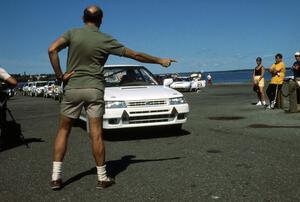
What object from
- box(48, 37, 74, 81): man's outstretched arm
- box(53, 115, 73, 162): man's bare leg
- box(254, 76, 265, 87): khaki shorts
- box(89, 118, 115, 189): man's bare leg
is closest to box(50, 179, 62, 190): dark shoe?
box(53, 115, 73, 162): man's bare leg

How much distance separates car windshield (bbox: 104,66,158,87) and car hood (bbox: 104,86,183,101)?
310 mm

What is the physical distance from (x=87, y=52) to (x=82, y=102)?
54cm

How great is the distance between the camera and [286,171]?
488 centimetres

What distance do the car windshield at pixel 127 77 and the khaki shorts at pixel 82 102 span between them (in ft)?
14.9

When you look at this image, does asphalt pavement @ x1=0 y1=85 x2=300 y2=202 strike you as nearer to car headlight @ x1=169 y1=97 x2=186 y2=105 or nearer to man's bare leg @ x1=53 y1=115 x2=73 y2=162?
man's bare leg @ x1=53 y1=115 x2=73 y2=162

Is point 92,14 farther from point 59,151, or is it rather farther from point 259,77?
point 259,77

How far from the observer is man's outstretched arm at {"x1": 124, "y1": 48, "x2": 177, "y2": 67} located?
4.34 metres

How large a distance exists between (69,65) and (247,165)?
2667 mm

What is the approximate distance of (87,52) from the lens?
13.9 feet

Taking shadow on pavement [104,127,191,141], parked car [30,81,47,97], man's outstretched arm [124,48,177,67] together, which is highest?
man's outstretched arm [124,48,177,67]

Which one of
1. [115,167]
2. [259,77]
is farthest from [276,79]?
[115,167]

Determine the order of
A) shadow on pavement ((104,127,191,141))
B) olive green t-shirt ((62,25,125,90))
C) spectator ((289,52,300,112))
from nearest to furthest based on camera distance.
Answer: olive green t-shirt ((62,25,125,90)), shadow on pavement ((104,127,191,141)), spectator ((289,52,300,112))

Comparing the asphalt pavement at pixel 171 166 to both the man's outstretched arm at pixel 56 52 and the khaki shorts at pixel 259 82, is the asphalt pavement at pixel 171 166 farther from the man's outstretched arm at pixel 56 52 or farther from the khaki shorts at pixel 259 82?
the khaki shorts at pixel 259 82

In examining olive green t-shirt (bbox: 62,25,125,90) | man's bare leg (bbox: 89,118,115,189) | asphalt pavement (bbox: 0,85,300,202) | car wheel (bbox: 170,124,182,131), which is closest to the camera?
asphalt pavement (bbox: 0,85,300,202)
